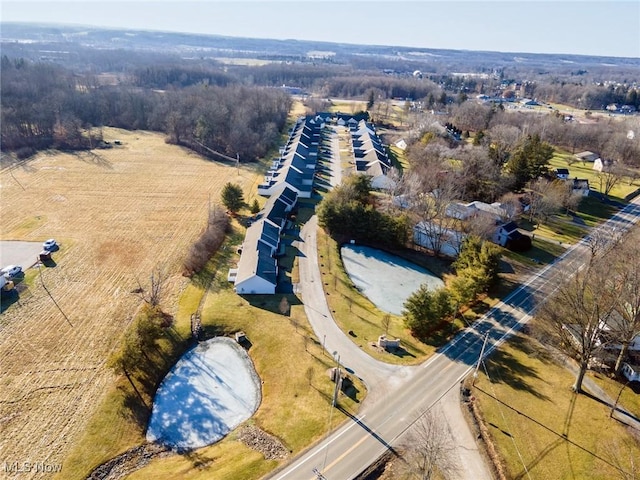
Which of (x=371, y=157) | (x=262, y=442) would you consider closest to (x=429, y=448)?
(x=262, y=442)

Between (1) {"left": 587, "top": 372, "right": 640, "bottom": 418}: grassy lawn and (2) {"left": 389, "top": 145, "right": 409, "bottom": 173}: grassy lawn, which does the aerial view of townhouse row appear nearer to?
(1) {"left": 587, "top": 372, "right": 640, "bottom": 418}: grassy lawn

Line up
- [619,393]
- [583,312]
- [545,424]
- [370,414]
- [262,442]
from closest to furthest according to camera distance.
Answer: [262,442] < [545,424] < [370,414] < [583,312] < [619,393]

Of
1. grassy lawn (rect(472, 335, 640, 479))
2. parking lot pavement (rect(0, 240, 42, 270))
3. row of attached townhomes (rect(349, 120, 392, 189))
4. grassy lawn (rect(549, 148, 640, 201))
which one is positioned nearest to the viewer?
grassy lawn (rect(472, 335, 640, 479))

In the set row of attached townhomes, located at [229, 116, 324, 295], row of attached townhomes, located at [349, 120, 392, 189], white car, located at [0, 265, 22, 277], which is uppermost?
row of attached townhomes, located at [349, 120, 392, 189]

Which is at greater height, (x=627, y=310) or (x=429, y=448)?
(x=627, y=310)

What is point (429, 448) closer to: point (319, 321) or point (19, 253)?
point (319, 321)

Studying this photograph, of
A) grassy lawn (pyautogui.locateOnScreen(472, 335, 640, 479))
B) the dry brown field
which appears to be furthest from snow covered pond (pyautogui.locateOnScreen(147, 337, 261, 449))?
grassy lawn (pyautogui.locateOnScreen(472, 335, 640, 479))
